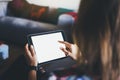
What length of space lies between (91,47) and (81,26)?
0.08m

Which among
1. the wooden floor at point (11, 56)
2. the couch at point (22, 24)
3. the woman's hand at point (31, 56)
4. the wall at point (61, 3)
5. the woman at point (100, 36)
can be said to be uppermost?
the woman at point (100, 36)

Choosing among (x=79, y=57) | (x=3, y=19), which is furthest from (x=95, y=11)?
(x=3, y=19)

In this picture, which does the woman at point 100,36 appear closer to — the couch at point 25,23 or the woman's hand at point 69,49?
the woman's hand at point 69,49

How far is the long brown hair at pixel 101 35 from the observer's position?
0.78m

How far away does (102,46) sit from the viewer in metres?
0.80

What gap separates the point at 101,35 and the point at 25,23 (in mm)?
1629

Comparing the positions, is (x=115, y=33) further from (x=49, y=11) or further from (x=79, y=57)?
(x=49, y=11)

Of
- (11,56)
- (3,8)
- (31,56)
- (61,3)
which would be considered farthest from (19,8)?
(31,56)

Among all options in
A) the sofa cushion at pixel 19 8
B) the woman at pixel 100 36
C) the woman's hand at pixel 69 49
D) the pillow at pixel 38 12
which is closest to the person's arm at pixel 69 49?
the woman's hand at pixel 69 49

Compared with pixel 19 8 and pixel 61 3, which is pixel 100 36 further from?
pixel 19 8

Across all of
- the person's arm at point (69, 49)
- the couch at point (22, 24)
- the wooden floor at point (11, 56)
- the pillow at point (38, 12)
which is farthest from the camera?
the pillow at point (38, 12)

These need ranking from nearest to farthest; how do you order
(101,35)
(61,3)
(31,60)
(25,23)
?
(101,35)
(31,60)
(25,23)
(61,3)

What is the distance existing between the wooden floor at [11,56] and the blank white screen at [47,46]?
1.89ft

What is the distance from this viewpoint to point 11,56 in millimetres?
2125
